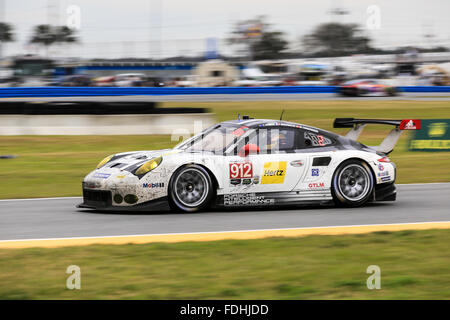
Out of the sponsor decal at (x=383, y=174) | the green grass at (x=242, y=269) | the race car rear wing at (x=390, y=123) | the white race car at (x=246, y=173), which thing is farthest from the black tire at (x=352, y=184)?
the green grass at (x=242, y=269)

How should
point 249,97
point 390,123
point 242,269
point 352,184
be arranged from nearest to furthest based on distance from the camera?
point 242,269 < point 352,184 < point 390,123 < point 249,97

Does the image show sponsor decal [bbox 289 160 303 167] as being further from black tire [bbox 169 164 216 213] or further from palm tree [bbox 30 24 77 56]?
palm tree [bbox 30 24 77 56]

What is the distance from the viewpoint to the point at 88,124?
20.3 meters

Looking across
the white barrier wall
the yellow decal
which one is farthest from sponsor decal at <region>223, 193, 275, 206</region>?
the white barrier wall

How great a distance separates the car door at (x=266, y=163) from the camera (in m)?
8.30

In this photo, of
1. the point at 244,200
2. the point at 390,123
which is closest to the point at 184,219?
the point at 244,200

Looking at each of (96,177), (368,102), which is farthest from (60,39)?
(96,177)

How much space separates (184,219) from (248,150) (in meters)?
1.28

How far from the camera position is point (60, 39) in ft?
164

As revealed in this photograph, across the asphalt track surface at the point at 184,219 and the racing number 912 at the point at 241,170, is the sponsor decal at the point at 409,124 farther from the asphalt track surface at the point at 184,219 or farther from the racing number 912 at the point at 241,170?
the racing number 912 at the point at 241,170

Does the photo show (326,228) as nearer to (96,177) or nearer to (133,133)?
(96,177)

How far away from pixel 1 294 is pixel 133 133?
15.9m

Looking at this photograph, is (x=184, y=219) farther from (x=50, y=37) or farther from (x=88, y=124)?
(x=50, y=37)

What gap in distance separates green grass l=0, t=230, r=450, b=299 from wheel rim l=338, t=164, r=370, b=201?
1975mm
